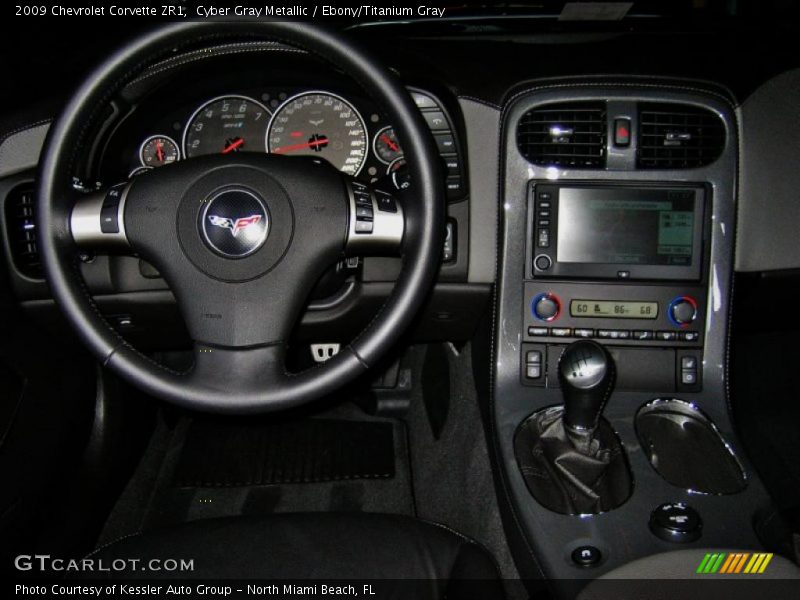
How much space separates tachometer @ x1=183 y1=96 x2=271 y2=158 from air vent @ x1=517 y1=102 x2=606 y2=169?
50cm

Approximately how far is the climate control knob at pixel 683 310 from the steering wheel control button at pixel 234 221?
800 millimetres

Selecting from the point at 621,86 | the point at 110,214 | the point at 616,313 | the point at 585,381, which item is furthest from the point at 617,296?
the point at 110,214

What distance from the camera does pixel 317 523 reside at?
117 cm

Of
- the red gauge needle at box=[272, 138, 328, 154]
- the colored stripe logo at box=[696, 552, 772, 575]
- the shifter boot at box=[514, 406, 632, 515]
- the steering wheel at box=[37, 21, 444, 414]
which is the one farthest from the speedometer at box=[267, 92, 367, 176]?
the colored stripe logo at box=[696, 552, 772, 575]

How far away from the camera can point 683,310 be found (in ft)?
4.56

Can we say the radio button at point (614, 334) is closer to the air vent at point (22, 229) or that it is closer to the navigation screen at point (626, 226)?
the navigation screen at point (626, 226)

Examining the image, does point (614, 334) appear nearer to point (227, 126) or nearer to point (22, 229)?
point (227, 126)

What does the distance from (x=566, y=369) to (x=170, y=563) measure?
0.71 metres

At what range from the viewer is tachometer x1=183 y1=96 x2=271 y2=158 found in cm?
137

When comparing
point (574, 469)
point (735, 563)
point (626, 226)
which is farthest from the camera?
point (626, 226)

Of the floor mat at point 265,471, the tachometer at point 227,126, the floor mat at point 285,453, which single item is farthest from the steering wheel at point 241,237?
the floor mat at point 285,453

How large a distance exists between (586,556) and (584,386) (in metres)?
0.27

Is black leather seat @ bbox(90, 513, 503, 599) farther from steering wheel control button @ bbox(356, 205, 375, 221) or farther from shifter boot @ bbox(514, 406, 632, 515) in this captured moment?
steering wheel control button @ bbox(356, 205, 375, 221)

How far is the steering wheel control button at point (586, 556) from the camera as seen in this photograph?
1.15 meters
